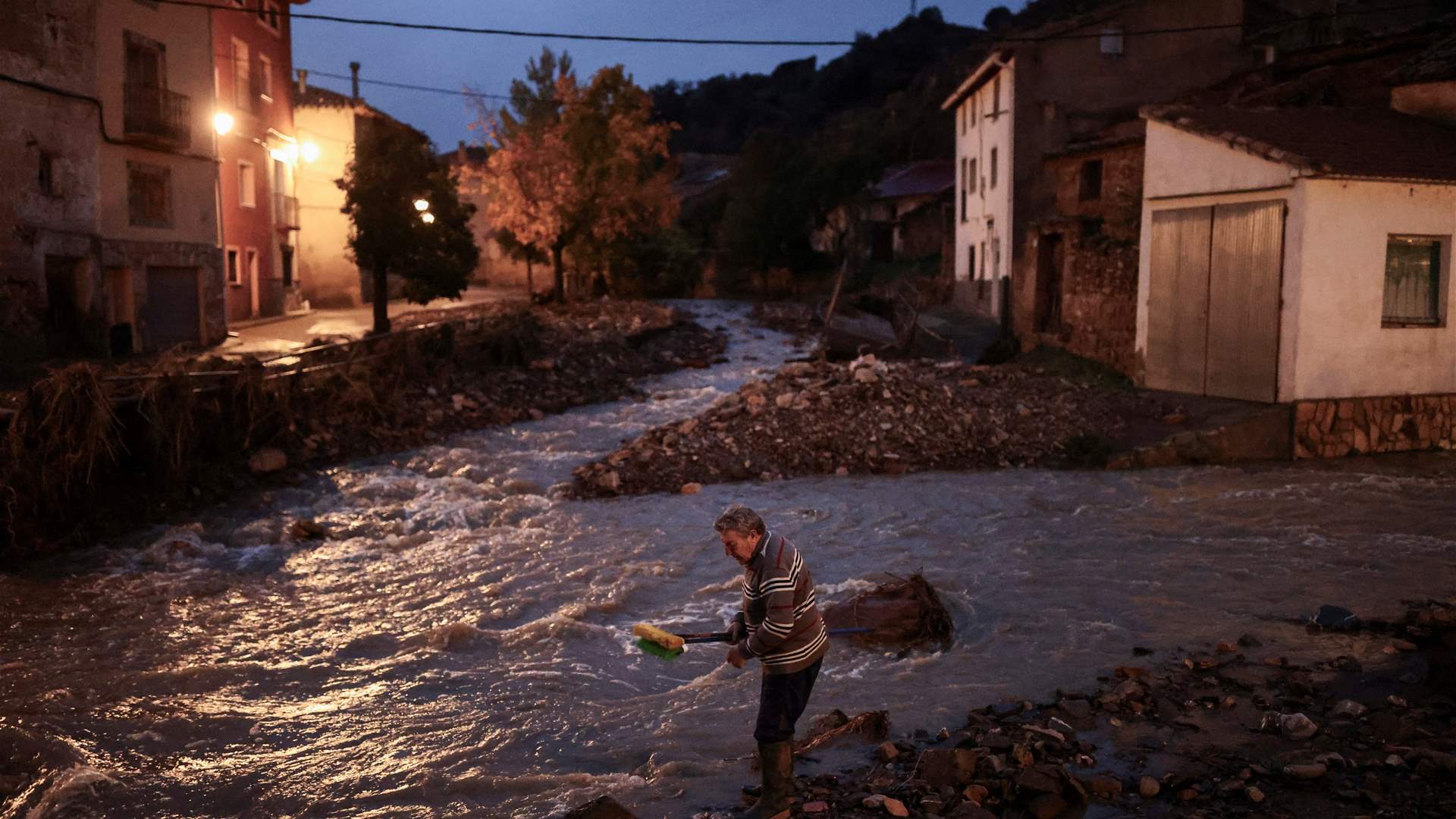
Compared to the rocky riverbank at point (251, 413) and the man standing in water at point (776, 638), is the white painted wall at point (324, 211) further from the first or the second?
the man standing in water at point (776, 638)

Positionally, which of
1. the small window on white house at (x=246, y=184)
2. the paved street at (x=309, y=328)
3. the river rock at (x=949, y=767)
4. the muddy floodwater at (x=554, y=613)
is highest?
the small window on white house at (x=246, y=184)

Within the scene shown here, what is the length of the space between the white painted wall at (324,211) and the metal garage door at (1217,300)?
91.7 ft

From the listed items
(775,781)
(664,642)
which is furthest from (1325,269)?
(775,781)

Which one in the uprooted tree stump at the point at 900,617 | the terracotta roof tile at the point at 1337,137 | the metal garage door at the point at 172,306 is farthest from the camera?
the metal garage door at the point at 172,306

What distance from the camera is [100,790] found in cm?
615

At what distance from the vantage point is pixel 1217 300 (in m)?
15.5

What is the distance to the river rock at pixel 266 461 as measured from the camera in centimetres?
1420

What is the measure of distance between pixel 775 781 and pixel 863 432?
10296 millimetres

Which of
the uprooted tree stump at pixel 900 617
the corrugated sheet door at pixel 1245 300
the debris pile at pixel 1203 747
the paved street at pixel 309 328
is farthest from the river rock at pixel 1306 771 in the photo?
the paved street at pixel 309 328

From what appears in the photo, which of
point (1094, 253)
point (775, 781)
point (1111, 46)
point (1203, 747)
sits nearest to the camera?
point (775, 781)

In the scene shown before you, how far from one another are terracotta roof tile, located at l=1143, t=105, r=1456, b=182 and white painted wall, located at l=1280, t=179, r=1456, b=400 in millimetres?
244

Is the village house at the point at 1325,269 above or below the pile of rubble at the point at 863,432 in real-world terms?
above

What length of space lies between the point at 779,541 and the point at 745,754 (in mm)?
1722

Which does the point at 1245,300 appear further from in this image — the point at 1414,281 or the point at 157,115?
the point at 157,115
